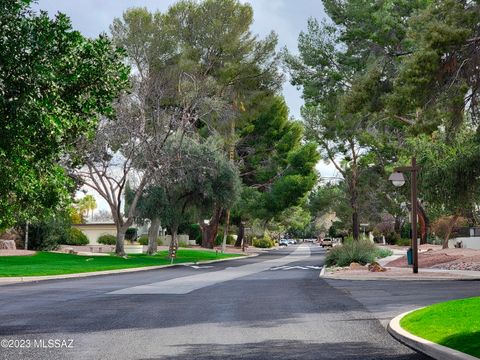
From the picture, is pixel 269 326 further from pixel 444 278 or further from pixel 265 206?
pixel 265 206

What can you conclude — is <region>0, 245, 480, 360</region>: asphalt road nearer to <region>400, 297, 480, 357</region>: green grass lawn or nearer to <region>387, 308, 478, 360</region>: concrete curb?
<region>387, 308, 478, 360</region>: concrete curb

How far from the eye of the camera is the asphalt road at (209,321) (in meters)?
8.60

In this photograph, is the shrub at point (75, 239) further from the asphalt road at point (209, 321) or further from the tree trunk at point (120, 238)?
the asphalt road at point (209, 321)

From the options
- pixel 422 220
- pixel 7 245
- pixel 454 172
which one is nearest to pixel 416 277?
pixel 454 172

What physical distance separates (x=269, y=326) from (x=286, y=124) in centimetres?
5491

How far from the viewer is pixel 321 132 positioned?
66062mm

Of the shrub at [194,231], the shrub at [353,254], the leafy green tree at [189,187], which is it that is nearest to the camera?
the shrub at [353,254]

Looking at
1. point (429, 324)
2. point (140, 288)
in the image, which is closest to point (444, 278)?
point (140, 288)

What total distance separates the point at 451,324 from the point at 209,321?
4336mm

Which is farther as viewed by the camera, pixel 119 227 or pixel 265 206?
pixel 265 206

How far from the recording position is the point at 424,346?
8.60 meters

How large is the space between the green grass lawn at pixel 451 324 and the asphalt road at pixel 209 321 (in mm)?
511

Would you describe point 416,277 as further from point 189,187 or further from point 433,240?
point 433,240

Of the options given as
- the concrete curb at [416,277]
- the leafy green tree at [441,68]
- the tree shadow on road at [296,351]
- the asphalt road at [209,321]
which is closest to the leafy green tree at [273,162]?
the concrete curb at [416,277]
